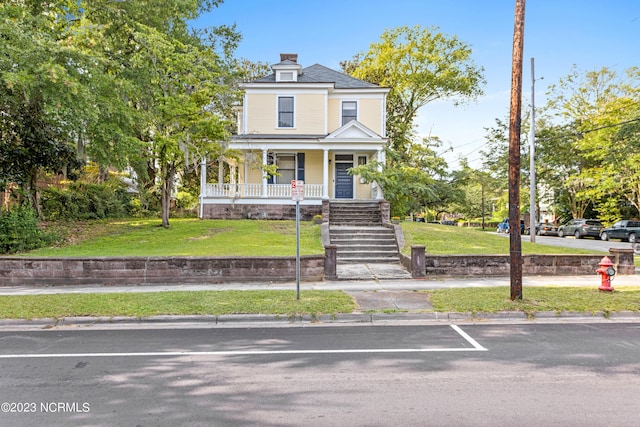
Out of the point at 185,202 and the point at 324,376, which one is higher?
the point at 185,202

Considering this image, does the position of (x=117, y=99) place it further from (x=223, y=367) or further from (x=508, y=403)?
(x=508, y=403)

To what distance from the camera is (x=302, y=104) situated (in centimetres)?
2316

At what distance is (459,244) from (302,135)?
11.5m

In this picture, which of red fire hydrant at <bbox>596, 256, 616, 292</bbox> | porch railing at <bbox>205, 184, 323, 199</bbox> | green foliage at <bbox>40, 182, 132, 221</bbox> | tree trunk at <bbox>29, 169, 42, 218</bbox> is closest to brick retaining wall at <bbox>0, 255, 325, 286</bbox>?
tree trunk at <bbox>29, 169, 42, 218</bbox>

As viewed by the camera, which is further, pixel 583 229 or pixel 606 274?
pixel 583 229

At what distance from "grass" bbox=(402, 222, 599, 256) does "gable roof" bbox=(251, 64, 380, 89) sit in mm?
10797

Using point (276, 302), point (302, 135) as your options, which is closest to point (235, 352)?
point (276, 302)

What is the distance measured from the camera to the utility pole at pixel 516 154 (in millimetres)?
8281

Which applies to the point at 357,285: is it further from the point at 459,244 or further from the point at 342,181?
the point at 342,181

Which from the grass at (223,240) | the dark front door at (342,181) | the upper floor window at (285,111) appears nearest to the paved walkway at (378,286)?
the grass at (223,240)

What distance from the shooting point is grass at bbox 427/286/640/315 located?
7746mm

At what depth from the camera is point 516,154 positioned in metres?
8.34

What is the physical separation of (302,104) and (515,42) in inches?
626

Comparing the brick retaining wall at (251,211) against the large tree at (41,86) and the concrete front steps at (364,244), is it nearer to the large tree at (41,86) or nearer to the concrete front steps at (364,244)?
the concrete front steps at (364,244)
